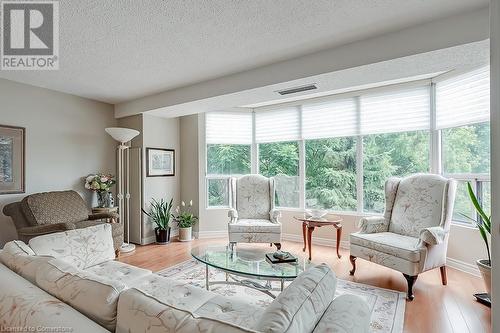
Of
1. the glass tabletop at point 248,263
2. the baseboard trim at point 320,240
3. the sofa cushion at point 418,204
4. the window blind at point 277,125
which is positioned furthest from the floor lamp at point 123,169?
the sofa cushion at point 418,204

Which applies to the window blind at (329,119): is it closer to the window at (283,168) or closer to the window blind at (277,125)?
the window blind at (277,125)

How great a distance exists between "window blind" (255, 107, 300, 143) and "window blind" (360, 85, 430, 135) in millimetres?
1108

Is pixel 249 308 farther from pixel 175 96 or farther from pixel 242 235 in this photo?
pixel 175 96

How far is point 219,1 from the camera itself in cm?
183

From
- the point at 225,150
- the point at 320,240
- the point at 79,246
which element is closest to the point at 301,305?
the point at 79,246

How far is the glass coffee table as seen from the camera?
1.98m

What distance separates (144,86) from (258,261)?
2.87 m

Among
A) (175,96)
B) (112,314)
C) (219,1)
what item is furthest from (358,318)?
(175,96)

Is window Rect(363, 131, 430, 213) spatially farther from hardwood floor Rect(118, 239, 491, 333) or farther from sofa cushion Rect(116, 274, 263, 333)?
sofa cushion Rect(116, 274, 263, 333)

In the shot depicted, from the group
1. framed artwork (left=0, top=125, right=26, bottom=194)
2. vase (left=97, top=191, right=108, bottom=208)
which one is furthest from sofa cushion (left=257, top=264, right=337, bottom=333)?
framed artwork (left=0, top=125, right=26, bottom=194)

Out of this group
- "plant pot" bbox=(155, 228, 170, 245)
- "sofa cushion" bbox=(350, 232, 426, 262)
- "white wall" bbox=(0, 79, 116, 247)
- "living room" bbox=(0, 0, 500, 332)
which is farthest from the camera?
"plant pot" bbox=(155, 228, 170, 245)

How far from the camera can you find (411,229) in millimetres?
2906

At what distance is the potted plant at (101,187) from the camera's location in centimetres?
384

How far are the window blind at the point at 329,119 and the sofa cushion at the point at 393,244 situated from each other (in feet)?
5.72
